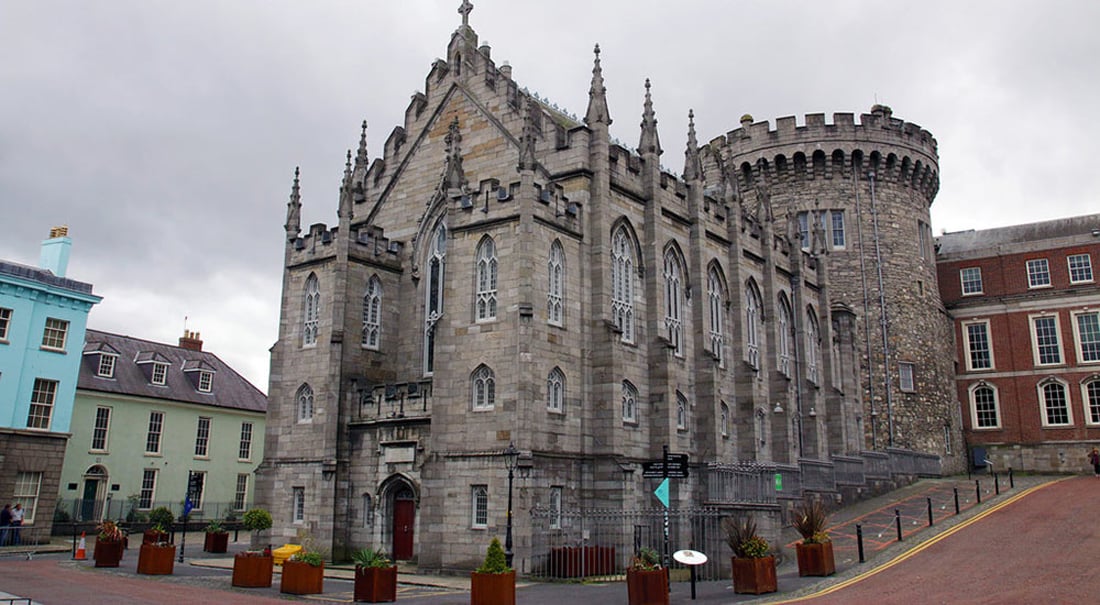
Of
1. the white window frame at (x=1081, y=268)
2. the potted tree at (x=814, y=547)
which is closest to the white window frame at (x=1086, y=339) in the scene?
the white window frame at (x=1081, y=268)

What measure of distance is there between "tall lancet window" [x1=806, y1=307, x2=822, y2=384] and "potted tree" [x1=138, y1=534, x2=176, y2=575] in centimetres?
2964

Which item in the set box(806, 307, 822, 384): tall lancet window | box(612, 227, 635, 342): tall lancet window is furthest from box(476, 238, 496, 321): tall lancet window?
box(806, 307, 822, 384): tall lancet window

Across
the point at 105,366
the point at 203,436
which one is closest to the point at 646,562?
the point at 105,366

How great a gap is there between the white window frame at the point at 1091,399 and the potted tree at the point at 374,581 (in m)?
44.3

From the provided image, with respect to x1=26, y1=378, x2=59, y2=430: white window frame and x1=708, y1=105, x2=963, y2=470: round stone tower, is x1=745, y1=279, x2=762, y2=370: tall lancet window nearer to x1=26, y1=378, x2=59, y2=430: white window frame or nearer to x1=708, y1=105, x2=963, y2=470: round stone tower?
x1=708, y1=105, x2=963, y2=470: round stone tower

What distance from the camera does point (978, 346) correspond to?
52531mm

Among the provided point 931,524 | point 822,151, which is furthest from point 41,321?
point 822,151

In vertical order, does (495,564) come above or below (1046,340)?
below

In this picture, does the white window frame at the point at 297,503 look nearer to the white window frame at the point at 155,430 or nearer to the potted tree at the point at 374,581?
the potted tree at the point at 374,581

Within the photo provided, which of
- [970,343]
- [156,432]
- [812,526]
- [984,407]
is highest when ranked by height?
[970,343]

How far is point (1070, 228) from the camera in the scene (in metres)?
53.7

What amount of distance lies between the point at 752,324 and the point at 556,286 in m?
14.3

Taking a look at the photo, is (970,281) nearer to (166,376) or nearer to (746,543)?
(746,543)

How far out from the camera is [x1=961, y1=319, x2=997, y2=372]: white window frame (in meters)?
52.0
